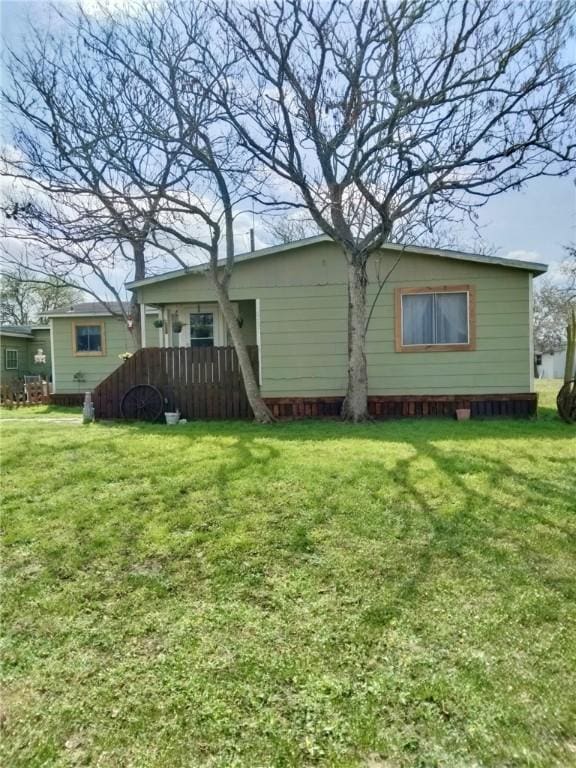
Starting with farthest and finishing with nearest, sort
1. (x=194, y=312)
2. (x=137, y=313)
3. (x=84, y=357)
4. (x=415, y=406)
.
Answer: (x=84, y=357), (x=137, y=313), (x=194, y=312), (x=415, y=406)

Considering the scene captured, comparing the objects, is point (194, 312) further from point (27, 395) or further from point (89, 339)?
point (27, 395)

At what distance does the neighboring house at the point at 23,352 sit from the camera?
63.7 ft

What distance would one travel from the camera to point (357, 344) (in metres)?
8.22

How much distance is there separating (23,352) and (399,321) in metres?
18.1

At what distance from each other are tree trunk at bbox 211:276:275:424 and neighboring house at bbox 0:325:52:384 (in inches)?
543

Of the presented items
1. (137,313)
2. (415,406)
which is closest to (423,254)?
(415,406)

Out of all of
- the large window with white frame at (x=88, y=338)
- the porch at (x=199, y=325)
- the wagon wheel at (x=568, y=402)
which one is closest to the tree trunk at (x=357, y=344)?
the porch at (x=199, y=325)

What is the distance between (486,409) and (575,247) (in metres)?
10.5

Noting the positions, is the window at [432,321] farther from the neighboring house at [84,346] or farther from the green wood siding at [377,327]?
the neighboring house at [84,346]

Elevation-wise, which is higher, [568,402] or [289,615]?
[568,402]

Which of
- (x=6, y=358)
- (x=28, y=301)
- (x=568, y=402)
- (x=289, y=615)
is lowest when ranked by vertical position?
(x=289, y=615)

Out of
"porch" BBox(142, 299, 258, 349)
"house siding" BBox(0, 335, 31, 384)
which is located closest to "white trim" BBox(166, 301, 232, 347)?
"porch" BBox(142, 299, 258, 349)

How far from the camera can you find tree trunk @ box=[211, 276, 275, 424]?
8500 mm

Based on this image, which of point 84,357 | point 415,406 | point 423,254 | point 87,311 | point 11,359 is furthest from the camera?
point 11,359
